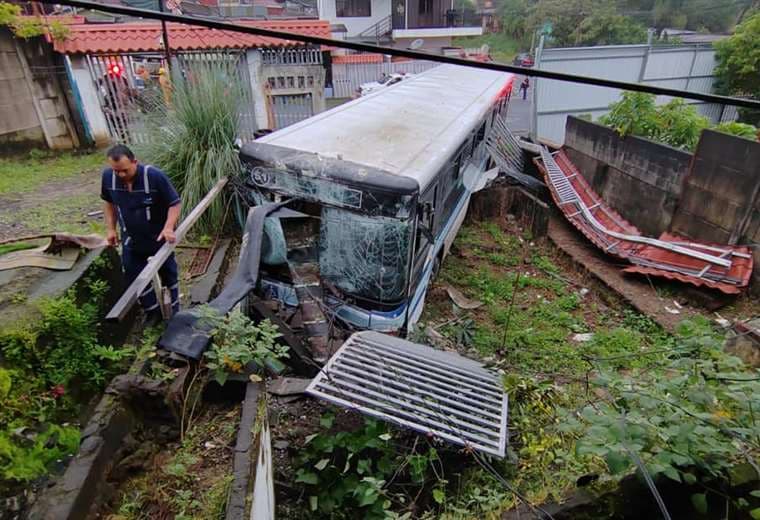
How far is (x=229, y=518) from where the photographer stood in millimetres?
1831

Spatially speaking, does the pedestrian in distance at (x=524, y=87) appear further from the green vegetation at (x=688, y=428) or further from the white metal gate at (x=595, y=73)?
the green vegetation at (x=688, y=428)

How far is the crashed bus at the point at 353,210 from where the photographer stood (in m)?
3.31

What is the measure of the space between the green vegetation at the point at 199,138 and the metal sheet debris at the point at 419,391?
3240mm

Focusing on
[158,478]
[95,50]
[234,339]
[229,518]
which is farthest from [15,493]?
[95,50]

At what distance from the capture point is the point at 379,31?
24.7 meters

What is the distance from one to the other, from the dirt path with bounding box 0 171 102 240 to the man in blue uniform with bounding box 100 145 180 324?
1.74 metres

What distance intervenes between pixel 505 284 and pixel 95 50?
332 inches

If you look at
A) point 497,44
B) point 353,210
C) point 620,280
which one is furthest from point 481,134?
point 497,44

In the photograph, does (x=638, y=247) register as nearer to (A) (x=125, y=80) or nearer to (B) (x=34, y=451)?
(B) (x=34, y=451)

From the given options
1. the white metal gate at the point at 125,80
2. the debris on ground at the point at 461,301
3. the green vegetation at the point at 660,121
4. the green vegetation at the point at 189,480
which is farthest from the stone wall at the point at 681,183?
the green vegetation at the point at 189,480

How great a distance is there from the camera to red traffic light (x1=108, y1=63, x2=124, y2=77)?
7957 mm

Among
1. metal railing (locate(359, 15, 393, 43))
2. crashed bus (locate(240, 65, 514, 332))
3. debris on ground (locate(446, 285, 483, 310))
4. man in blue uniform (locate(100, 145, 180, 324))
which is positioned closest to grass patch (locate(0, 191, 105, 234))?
man in blue uniform (locate(100, 145, 180, 324))

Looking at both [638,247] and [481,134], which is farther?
[638,247]

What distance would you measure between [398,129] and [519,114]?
1441 cm
